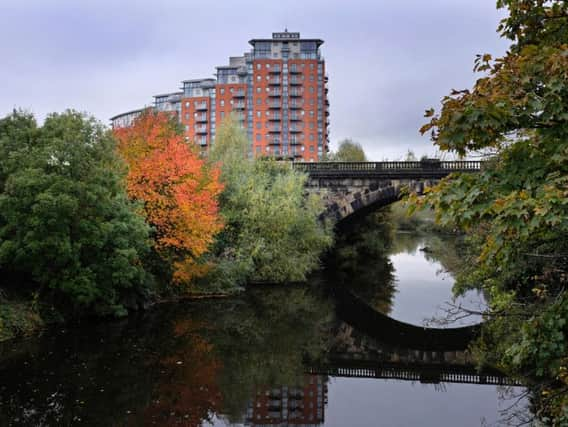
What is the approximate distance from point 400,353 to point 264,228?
1449cm

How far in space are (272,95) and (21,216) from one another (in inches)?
Result: 3101

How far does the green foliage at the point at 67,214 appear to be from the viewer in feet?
63.9

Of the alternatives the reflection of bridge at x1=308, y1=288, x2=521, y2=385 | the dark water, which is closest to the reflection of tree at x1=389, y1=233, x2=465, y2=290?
the reflection of bridge at x1=308, y1=288, x2=521, y2=385

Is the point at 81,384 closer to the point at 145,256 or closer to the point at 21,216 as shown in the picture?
the point at 21,216

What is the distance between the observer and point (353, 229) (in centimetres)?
4797

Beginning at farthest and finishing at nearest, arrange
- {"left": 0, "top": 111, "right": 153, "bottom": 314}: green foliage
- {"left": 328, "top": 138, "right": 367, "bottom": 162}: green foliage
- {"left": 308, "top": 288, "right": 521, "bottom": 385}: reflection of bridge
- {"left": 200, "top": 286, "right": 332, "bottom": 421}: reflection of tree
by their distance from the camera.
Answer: {"left": 328, "top": 138, "right": 367, "bottom": 162}: green foliage → {"left": 0, "top": 111, "right": 153, "bottom": 314}: green foliage → {"left": 308, "top": 288, "right": 521, "bottom": 385}: reflection of bridge → {"left": 200, "top": 286, "right": 332, "bottom": 421}: reflection of tree

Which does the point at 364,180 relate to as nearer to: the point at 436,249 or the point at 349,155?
the point at 436,249

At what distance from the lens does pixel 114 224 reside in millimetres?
21562

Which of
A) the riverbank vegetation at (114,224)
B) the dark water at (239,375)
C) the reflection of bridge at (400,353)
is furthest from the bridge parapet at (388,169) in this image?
the reflection of bridge at (400,353)

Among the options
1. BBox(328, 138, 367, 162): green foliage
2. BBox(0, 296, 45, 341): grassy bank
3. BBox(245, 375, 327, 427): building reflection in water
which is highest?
BBox(328, 138, 367, 162): green foliage

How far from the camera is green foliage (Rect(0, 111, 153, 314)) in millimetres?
19484

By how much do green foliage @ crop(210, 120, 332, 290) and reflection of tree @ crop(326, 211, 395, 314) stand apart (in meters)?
4.18

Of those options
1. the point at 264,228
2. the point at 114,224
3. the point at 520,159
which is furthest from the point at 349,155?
the point at 520,159

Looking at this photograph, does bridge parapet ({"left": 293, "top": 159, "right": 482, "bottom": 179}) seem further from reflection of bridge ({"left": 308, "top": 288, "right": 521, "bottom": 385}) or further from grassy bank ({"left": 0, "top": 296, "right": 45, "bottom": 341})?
grassy bank ({"left": 0, "top": 296, "right": 45, "bottom": 341})
